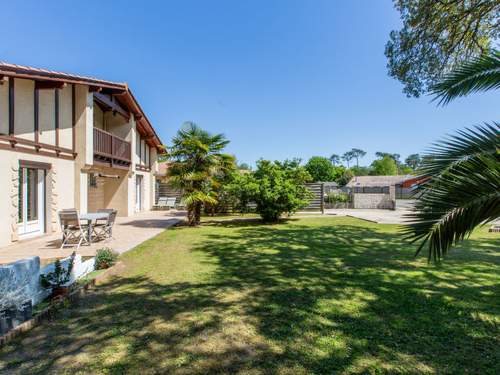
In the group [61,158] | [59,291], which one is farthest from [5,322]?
[61,158]

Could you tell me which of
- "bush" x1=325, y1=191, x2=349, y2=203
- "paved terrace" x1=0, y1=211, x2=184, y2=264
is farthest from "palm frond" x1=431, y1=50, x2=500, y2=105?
"bush" x1=325, y1=191, x2=349, y2=203

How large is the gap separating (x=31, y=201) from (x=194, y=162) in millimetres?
6140

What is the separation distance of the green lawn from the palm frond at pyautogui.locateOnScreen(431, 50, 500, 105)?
3.02m

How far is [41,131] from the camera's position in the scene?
926 centimetres

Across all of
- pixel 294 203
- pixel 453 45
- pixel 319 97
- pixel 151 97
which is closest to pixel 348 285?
pixel 294 203

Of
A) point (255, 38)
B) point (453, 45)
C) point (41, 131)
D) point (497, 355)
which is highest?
point (255, 38)

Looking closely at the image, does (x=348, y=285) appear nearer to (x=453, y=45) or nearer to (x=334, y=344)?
(x=334, y=344)

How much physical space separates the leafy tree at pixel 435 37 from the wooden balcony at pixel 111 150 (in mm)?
13455

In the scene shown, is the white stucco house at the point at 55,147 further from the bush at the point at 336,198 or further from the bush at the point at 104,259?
the bush at the point at 336,198

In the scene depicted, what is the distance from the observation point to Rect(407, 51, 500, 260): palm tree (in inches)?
89.0

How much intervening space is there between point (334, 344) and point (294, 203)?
10508mm

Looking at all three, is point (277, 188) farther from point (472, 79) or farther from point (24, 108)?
point (24, 108)

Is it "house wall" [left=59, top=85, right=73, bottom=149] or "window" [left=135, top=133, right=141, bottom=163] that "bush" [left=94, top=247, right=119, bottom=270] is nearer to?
"house wall" [left=59, top=85, right=73, bottom=149]

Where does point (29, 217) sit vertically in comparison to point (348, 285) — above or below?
above
